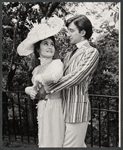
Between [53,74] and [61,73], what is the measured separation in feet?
0.32

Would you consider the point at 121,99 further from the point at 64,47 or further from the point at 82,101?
the point at 64,47

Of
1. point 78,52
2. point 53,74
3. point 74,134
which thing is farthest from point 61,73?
point 74,134

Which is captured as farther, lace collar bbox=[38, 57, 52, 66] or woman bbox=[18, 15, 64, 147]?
lace collar bbox=[38, 57, 52, 66]

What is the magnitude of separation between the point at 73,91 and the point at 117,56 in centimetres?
116

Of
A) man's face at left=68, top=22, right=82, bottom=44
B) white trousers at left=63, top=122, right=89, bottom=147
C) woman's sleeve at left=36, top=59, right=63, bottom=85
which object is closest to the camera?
woman's sleeve at left=36, top=59, right=63, bottom=85

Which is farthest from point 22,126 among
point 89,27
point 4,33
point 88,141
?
point 89,27

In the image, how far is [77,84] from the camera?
2713 mm

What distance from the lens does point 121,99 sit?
128 inches

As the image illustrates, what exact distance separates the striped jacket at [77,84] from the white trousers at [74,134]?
0.20ft

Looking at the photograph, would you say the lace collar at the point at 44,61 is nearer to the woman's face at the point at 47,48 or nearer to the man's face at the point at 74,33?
the woman's face at the point at 47,48

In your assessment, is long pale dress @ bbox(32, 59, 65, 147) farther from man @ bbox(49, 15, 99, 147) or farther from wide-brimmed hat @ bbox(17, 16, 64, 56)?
wide-brimmed hat @ bbox(17, 16, 64, 56)

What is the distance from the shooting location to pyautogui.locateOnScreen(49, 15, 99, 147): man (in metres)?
2.69

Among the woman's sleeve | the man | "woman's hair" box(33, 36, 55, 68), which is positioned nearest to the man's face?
the man

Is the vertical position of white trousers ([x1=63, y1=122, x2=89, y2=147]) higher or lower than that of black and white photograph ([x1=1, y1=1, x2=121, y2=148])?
lower
